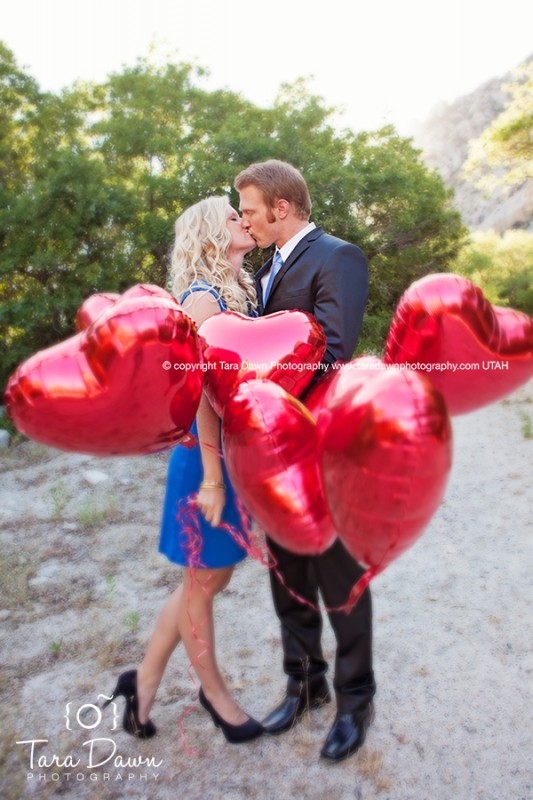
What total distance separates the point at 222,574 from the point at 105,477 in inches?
137

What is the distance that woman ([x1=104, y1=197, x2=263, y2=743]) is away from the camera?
5.56 ft

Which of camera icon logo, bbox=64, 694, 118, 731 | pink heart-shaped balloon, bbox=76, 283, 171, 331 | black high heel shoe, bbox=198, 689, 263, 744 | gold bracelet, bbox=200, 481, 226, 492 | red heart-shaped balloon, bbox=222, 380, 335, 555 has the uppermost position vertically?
pink heart-shaped balloon, bbox=76, 283, 171, 331

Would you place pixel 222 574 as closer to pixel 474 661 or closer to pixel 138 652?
pixel 138 652

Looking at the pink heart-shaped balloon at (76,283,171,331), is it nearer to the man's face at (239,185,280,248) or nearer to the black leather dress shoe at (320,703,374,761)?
the man's face at (239,185,280,248)

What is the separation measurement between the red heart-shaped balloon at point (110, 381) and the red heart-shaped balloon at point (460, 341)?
1.70ft

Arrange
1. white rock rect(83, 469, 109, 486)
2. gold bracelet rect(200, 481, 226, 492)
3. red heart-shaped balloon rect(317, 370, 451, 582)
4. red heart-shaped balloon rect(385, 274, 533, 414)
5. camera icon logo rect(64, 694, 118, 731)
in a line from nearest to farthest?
red heart-shaped balloon rect(317, 370, 451, 582) → red heart-shaped balloon rect(385, 274, 533, 414) → gold bracelet rect(200, 481, 226, 492) → camera icon logo rect(64, 694, 118, 731) → white rock rect(83, 469, 109, 486)

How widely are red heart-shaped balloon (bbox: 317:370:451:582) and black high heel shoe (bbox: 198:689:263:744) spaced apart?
1.32m

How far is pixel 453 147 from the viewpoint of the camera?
4097 cm

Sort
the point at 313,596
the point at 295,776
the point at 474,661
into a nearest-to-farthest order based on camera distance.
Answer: the point at 295,776 < the point at 313,596 < the point at 474,661

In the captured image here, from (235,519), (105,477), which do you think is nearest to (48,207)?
(105,477)

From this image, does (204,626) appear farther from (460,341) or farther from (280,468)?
(460,341)

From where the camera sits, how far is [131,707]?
6.89 feet

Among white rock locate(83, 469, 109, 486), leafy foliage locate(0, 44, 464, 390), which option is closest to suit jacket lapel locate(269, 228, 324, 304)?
white rock locate(83, 469, 109, 486)

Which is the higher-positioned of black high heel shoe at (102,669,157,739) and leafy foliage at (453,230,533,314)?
black high heel shoe at (102,669,157,739)
